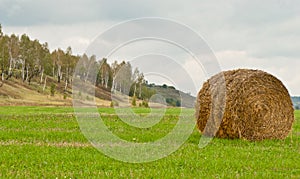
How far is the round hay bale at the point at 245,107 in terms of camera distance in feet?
56.3

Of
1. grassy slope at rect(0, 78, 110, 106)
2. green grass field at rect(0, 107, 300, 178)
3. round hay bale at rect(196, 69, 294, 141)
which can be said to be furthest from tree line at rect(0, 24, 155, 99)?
green grass field at rect(0, 107, 300, 178)

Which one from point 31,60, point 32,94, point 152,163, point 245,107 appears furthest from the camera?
point 31,60

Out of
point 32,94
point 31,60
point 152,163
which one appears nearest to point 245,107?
point 152,163

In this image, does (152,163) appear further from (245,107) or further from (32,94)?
(32,94)

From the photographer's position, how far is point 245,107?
17.3 meters

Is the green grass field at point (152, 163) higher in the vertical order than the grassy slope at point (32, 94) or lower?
lower

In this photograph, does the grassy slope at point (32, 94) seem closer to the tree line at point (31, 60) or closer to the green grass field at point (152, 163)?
the tree line at point (31, 60)

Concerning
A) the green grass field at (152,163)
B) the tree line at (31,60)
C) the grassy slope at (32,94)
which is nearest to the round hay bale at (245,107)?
the green grass field at (152,163)

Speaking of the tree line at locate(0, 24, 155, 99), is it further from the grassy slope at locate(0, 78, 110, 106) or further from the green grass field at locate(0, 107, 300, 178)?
the green grass field at locate(0, 107, 300, 178)

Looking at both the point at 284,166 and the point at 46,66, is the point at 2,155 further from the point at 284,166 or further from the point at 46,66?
the point at 46,66

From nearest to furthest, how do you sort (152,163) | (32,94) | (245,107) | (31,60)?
(152,163) → (245,107) → (32,94) → (31,60)

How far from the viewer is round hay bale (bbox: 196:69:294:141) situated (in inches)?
675

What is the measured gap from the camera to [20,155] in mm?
12039

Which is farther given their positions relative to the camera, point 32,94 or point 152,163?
point 32,94
